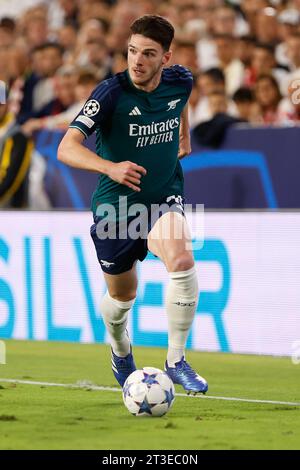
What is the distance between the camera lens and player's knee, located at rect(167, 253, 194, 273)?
711cm

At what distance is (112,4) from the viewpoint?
57.2 feet

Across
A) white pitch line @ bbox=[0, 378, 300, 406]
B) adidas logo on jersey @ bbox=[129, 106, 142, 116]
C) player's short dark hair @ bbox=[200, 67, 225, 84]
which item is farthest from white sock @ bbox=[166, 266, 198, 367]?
player's short dark hair @ bbox=[200, 67, 225, 84]

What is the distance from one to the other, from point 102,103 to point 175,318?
4.70 ft

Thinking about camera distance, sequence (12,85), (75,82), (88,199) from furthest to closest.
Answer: (12,85) → (75,82) → (88,199)

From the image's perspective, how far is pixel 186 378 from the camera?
7199 millimetres

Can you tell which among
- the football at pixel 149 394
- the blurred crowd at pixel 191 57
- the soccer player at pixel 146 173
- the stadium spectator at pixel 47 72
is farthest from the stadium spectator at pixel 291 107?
the football at pixel 149 394

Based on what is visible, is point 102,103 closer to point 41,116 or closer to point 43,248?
point 43,248

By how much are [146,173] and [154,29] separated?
908 millimetres

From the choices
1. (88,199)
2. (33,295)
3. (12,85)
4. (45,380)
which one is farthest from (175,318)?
(12,85)

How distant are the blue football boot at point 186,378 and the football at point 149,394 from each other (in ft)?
1.16

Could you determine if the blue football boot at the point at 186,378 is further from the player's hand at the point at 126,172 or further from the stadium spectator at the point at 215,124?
the stadium spectator at the point at 215,124

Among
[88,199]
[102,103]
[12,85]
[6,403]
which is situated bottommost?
[6,403]

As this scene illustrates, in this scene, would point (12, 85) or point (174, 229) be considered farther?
point (12, 85)
